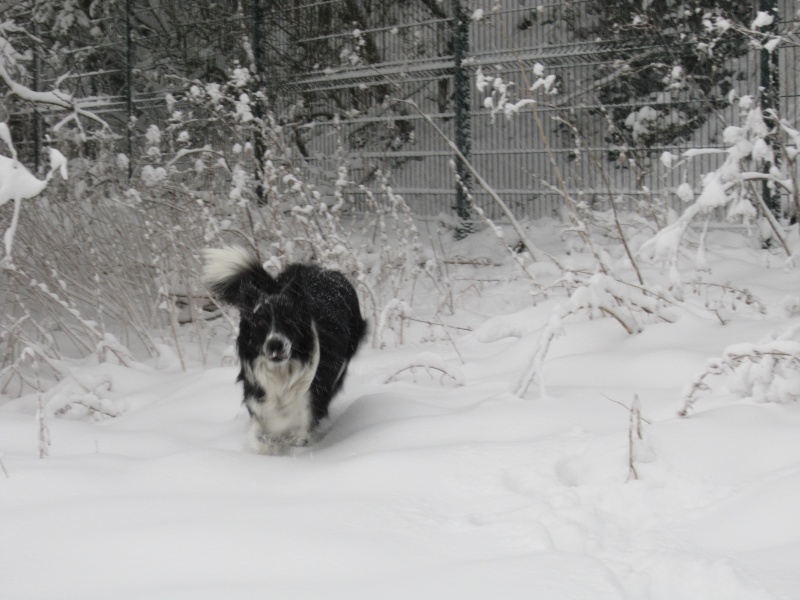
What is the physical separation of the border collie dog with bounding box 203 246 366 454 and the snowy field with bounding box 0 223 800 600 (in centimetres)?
13

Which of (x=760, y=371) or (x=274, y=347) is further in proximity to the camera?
(x=274, y=347)

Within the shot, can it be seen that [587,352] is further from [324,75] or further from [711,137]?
[324,75]

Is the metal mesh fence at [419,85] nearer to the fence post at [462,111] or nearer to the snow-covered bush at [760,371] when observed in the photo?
the fence post at [462,111]

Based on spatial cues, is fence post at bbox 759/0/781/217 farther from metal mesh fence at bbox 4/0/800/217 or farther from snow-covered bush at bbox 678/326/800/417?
snow-covered bush at bbox 678/326/800/417

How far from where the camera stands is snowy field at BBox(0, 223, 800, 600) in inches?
77.0

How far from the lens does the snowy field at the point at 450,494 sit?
6.42 ft

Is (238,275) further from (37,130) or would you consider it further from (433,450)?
(37,130)

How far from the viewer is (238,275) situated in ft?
11.0

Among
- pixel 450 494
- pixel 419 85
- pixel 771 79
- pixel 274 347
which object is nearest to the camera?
pixel 450 494

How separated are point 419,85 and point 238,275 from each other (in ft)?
Answer: 19.6

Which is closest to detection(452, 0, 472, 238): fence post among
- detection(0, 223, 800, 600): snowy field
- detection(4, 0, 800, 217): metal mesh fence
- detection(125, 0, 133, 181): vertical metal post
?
detection(4, 0, 800, 217): metal mesh fence

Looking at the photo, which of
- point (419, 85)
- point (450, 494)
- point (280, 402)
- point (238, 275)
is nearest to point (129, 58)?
point (419, 85)

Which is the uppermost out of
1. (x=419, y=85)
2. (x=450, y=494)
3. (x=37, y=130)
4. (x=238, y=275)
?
(x=419, y=85)

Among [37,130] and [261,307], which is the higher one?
[37,130]
